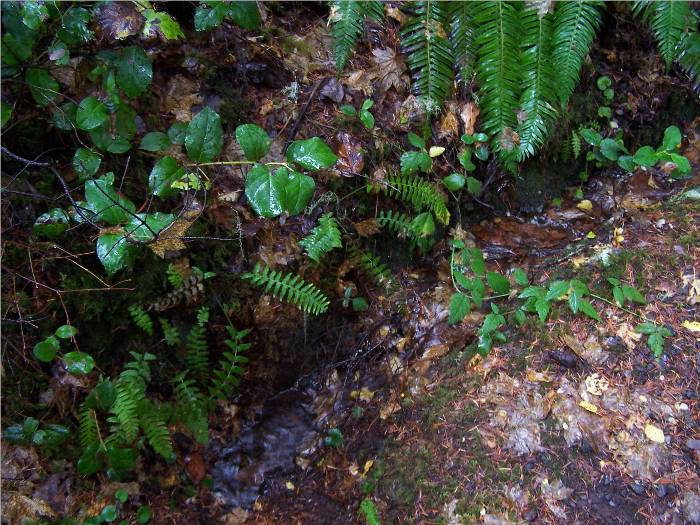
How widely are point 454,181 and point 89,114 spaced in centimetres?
233

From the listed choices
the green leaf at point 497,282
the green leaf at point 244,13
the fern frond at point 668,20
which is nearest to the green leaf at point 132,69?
the green leaf at point 244,13

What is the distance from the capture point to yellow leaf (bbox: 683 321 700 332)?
265cm

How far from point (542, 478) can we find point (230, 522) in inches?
82.3

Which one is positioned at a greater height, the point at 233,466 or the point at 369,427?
the point at 369,427

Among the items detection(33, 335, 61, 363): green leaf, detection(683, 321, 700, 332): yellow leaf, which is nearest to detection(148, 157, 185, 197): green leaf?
detection(33, 335, 61, 363): green leaf

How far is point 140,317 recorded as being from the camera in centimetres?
293

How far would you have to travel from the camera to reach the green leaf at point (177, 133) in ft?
8.40

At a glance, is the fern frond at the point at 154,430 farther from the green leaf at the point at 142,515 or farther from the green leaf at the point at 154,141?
Result: the green leaf at the point at 154,141

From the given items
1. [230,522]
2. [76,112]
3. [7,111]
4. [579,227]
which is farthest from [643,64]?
[230,522]

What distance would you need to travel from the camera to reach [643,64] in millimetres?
3609

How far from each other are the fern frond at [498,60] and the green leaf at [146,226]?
2.24 meters

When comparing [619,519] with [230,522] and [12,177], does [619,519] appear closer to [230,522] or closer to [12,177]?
[230,522]

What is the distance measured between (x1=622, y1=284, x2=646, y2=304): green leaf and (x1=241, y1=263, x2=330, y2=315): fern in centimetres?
187

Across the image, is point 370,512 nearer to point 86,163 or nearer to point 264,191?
point 264,191
